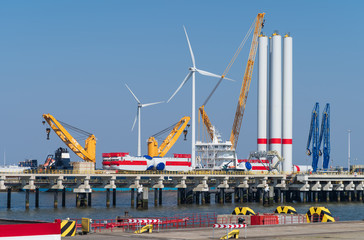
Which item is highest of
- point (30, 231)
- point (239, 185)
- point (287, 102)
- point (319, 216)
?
point (287, 102)

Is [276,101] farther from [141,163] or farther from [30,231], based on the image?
[30,231]

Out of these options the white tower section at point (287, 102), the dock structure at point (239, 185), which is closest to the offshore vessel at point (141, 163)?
the dock structure at point (239, 185)

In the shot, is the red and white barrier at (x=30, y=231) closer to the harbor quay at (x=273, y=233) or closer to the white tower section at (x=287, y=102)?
the harbor quay at (x=273, y=233)

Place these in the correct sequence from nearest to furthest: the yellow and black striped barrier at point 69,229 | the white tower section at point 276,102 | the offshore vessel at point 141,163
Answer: the yellow and black striped barrier at point 69,229 → the offshore vessel at point 141,163 → the white tower section at point 276,102

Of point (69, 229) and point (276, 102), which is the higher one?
point (276, 102)

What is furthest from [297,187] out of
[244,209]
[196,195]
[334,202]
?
[244,209]

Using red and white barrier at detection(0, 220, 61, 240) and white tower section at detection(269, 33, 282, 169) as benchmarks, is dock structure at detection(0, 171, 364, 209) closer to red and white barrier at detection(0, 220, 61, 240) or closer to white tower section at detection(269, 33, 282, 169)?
white tower section at detection(269, 33, 282, 169)

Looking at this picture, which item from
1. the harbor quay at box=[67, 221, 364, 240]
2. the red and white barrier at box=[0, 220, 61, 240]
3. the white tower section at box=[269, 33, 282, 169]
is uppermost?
the white tower section at box=[269, 33, 282, 169]

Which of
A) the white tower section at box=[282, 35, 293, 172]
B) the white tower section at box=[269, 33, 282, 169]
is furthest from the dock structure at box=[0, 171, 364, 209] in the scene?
the white tower section at box=[269, 33, 282, 169]

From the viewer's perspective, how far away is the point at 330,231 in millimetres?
66250

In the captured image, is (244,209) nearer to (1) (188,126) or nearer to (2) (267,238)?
(2) (267,238)

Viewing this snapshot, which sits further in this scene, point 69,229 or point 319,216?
point 319,216

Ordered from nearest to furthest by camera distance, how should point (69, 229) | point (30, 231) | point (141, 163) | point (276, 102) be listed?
1. point (30, 231)
2. point (69, 229)
3. point (141, 163)
4. point (276, 102)

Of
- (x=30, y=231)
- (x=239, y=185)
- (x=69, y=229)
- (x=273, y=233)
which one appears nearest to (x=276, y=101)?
(x=239, y=185)
